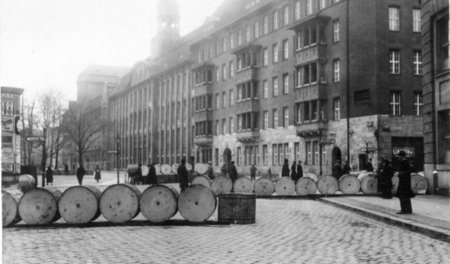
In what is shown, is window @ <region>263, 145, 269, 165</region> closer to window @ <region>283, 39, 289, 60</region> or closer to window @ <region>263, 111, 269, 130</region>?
window @ <region>263, 111, 269, 130</region>

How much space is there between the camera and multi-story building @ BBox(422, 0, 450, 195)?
22281 mm

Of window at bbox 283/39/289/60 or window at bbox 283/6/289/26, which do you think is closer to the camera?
window at bbox 283/39/289/60

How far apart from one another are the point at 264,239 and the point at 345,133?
106 feet

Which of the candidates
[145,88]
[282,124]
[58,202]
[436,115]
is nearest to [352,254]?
[58,202]

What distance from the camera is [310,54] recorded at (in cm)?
4672

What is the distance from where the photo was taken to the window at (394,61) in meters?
41.6

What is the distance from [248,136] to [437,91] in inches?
1333

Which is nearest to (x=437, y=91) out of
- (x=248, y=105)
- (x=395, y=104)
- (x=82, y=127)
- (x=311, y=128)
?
(x=395, y=104)

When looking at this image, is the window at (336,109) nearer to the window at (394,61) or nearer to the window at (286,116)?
the window at (394,61)

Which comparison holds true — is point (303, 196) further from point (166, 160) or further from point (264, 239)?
point (166, 160)

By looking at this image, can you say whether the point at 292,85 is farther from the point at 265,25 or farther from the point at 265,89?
the point at 265,25

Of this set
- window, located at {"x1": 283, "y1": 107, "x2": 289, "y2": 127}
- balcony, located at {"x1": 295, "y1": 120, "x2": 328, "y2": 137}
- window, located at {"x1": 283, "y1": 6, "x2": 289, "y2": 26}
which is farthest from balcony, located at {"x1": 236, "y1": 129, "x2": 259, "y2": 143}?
window, located at {"x1": 283, "y1": 6, "x2": 289, "y2": 26}

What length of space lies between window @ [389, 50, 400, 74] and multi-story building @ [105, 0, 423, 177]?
0.23 ft

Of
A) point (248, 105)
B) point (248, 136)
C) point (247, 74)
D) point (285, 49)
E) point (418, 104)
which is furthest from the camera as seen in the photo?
point (247, 74)
